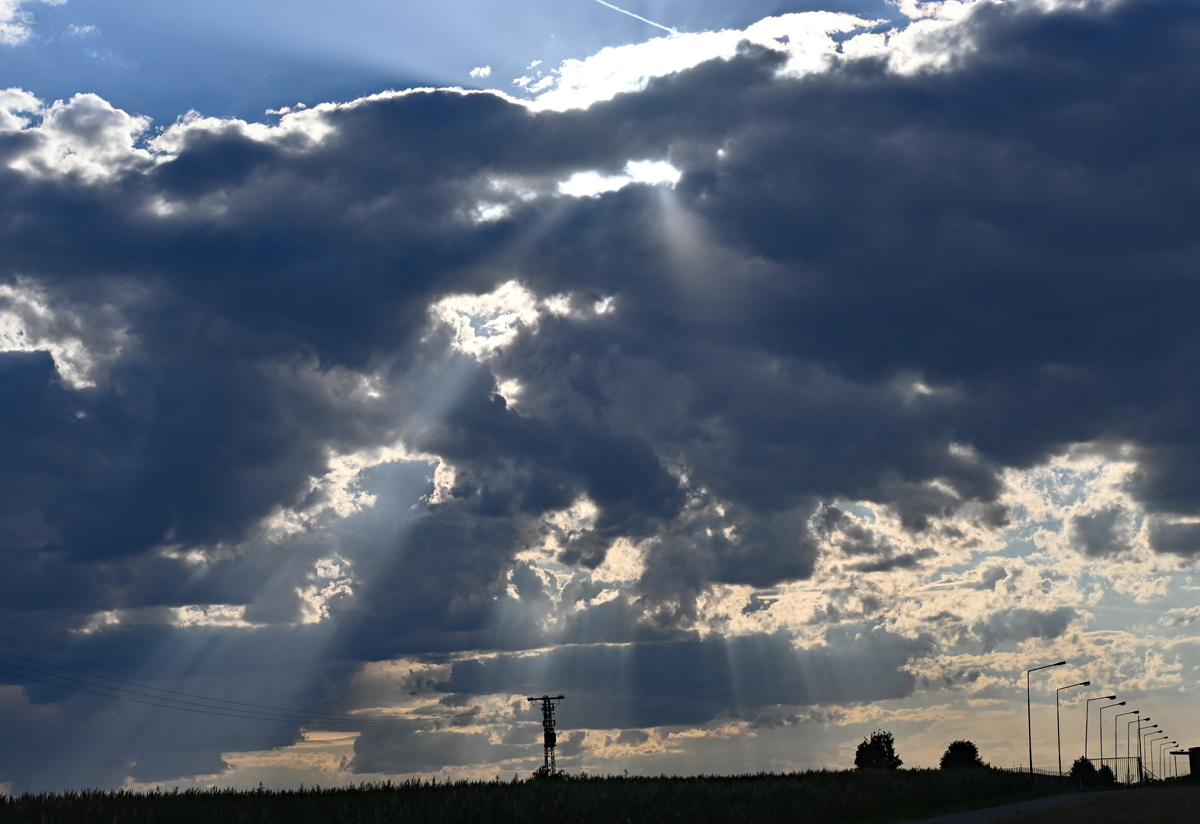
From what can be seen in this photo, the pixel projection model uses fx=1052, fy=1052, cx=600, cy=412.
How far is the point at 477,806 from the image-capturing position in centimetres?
A: 4078

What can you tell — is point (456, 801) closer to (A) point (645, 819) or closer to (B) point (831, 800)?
(A) point (645, 819)

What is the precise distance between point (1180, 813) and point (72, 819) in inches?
1946

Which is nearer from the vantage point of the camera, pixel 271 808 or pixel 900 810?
pixel 271 808

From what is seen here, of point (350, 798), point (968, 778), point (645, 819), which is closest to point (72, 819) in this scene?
point (350, 798)

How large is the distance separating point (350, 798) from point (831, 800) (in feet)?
96.9

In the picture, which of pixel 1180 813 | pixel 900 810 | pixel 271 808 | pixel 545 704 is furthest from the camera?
pixel 545 704

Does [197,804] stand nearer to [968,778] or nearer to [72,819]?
[72,819]

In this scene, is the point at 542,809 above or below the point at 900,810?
above

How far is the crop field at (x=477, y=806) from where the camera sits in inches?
1490

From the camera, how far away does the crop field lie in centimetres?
3784

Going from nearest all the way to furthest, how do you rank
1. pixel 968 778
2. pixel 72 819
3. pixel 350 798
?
1. pixel 72 819
2. pixel 350 798
3. pixel 968 778

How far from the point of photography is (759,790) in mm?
61250

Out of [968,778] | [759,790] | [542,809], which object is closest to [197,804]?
[542,809]

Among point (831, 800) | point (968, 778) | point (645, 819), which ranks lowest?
point (968, 778)
